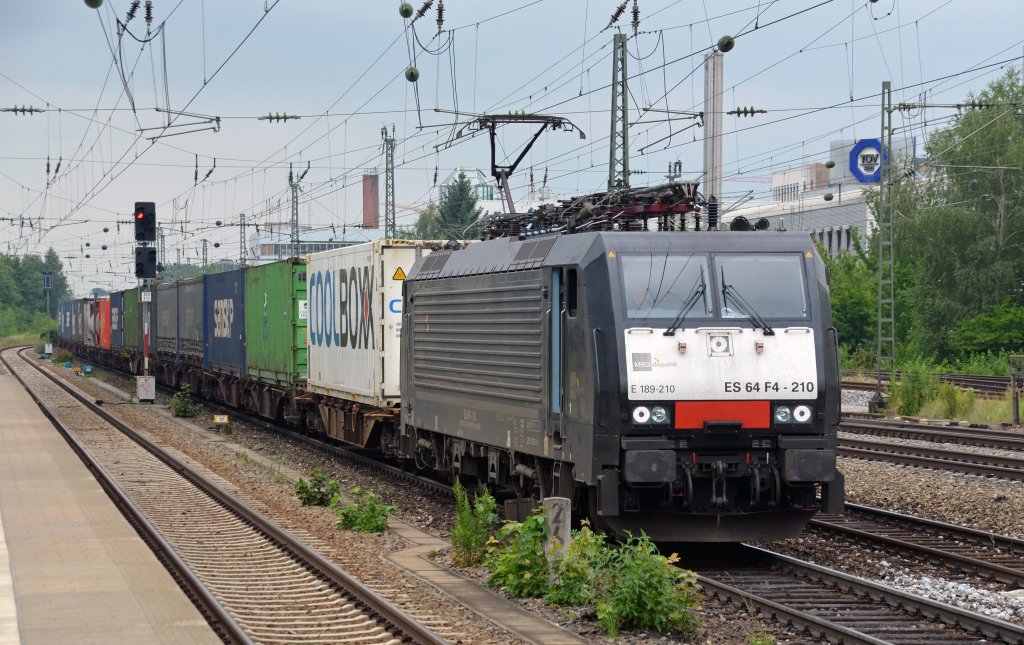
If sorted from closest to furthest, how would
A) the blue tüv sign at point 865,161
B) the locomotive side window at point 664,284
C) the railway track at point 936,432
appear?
the locomotive side window at point 664,284
the railway track at point 936,432
the blue tüv sign at point 865,161

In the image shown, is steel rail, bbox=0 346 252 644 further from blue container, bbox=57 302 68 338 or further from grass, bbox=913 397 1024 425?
blue container, bbox=57 302 68 338

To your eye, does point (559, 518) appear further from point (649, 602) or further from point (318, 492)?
point (318, 492)

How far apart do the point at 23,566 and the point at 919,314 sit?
45.8 metres

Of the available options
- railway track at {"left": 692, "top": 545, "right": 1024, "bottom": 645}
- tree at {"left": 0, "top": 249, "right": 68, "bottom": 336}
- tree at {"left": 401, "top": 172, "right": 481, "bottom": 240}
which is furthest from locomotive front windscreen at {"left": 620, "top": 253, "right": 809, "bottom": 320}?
tree at {"left": 0, "top": 249, "right": 68, "bottom": 336}

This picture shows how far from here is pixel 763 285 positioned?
11.4 metres

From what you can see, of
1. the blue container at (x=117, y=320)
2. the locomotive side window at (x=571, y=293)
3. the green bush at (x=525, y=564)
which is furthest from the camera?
the blue container at (x=117, y=320)

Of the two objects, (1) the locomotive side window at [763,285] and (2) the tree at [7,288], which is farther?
(2) the tree at [7,288]

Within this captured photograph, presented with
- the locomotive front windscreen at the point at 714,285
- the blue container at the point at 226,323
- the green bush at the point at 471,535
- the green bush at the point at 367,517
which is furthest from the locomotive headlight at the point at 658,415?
the blue container at the point at 226,323

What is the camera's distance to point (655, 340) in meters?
11.0

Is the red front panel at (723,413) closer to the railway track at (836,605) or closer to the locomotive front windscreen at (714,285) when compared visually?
the locomotive front windscreen at (714,285)

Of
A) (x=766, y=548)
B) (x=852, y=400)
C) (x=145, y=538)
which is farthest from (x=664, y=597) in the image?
(x=852, y=400)

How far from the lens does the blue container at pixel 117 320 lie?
53.9m

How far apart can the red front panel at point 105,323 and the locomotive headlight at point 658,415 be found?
5133cm

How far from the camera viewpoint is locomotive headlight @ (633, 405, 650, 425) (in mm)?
10867
